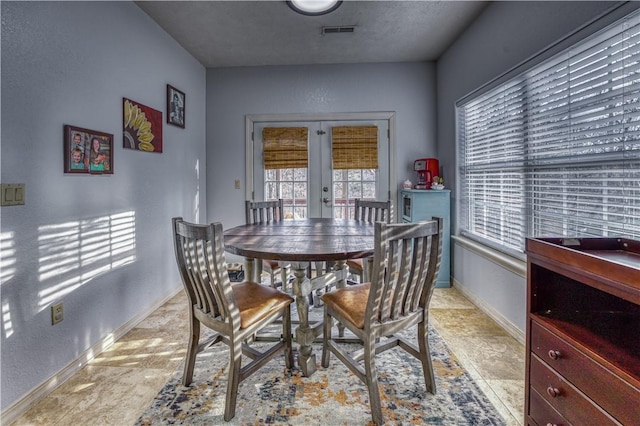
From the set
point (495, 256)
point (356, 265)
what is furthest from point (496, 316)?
point (356, 265)

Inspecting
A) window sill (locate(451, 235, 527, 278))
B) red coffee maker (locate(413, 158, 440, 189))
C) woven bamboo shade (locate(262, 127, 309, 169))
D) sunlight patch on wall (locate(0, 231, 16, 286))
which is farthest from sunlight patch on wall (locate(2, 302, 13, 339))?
red coffee maker (locate(413, 158, 440, 189))

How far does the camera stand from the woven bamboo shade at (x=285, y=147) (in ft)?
13.0

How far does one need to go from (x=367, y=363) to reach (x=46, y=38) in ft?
7.91

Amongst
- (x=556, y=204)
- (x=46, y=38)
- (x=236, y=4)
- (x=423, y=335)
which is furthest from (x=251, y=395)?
(x=236, y=4)

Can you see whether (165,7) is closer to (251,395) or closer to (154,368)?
(154,368)

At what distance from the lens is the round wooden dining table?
1578 millimetres

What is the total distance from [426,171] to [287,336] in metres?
2.48

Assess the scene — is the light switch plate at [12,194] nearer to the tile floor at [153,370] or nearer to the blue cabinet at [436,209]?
the tile floor at [153,370]

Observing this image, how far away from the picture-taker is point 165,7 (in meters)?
2.57

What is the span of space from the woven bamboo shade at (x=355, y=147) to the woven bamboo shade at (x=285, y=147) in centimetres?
39

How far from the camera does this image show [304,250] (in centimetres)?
164

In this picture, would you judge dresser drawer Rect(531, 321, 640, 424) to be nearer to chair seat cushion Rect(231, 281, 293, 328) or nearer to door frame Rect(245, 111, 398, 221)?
chair seat cushion Rect(231, 281, 293, 328)

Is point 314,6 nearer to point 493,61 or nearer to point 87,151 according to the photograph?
point 493,61

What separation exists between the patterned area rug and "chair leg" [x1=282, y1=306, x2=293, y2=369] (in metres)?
0.05
